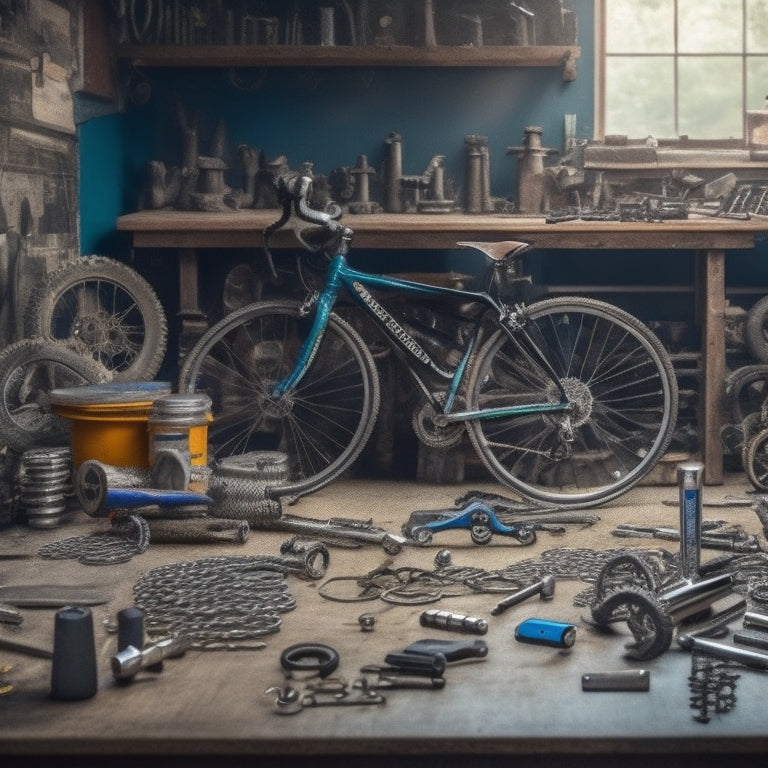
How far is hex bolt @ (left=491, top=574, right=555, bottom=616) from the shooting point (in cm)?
374

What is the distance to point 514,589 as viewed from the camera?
4023 millimetres

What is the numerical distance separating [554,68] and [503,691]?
411 centimetres

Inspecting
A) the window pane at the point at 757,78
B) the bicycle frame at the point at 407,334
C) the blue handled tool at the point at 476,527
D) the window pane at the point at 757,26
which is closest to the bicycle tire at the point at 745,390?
the bicycle frame at the point at 407,334

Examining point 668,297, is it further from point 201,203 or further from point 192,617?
point 192,617

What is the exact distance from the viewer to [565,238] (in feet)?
18.5

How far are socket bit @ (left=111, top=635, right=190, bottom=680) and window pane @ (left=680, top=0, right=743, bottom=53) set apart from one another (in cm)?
453

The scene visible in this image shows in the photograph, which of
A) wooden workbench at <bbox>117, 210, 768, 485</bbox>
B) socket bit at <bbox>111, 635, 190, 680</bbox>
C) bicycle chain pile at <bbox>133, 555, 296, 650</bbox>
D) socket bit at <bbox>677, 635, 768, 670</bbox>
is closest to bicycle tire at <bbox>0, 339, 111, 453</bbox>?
wooden workbench at <bbox>117, 210, 768, 485</bbox>

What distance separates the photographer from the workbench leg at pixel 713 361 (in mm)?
5613

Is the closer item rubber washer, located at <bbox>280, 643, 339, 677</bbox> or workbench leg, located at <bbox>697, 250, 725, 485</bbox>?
rubber washer, located at <bbox>280, 643, 339, 677</bbox>

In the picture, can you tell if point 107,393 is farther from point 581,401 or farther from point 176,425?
point 581,401

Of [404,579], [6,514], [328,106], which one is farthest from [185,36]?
[404,579]

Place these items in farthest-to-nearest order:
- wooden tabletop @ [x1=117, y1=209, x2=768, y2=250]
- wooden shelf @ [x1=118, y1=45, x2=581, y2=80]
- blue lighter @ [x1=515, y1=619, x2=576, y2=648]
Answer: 1. wooden shelf @ [x1=118, y1=45, x2=581, y2=80]
2. wooden tabletop @ [x1=117, y1=209, x2=768, y2=250]
3. blue lighter @ [x1=515, y1=619, x2=576, y2=648]

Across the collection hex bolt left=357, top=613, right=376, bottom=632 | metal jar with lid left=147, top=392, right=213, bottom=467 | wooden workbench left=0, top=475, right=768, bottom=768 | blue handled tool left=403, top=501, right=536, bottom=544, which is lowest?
wooden workbench left=0, top=475, right=768, bottom=768

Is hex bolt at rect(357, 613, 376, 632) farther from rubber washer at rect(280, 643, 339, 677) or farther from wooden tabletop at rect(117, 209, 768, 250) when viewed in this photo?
wooden tabletop at rect(117, 209, 768, 250)
